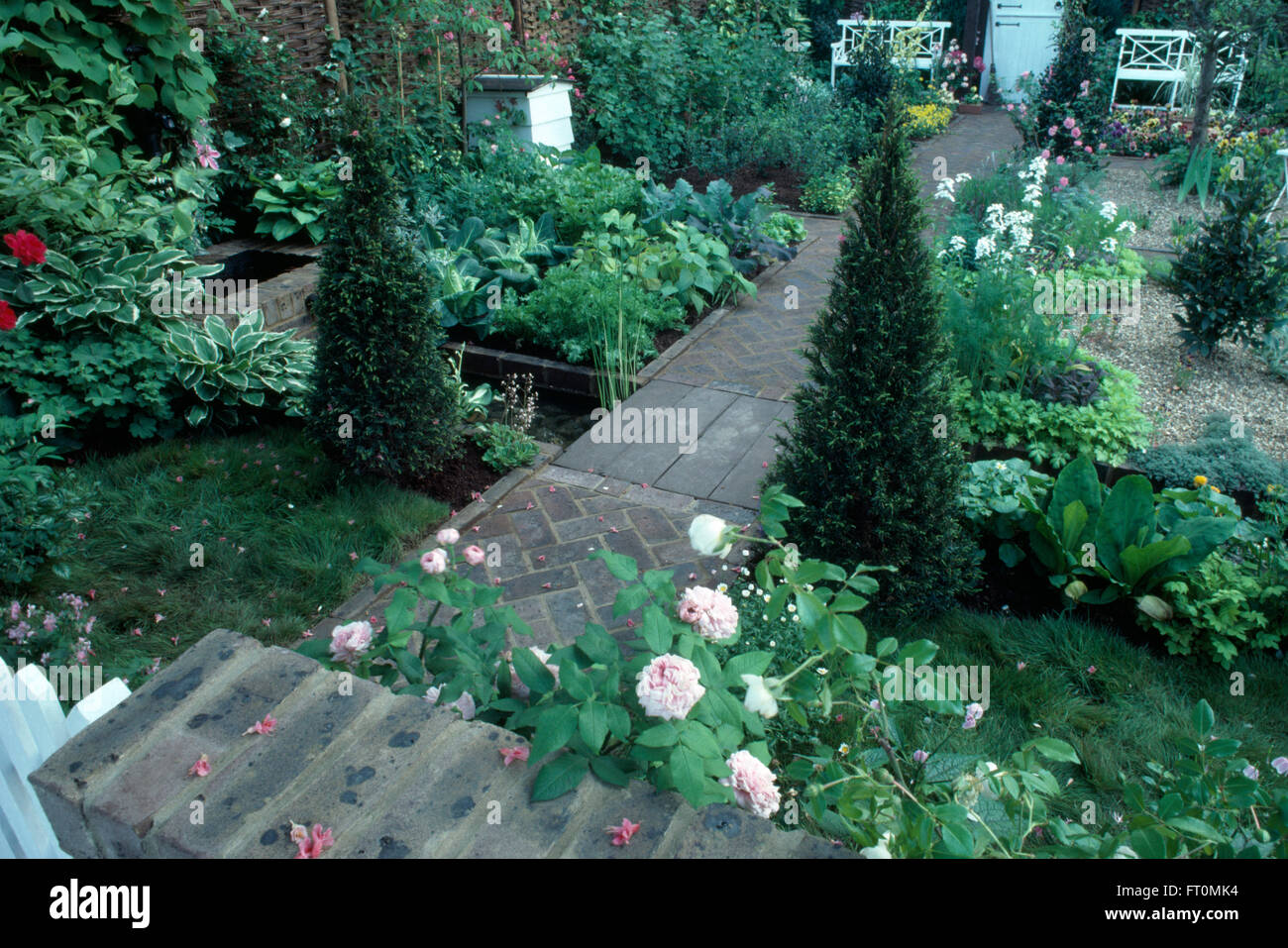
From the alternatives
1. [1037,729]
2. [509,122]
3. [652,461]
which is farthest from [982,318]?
[509,122]

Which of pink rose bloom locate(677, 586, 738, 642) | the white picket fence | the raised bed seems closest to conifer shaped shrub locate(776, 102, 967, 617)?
pink rose bloom locate(677, 586, 738, 642)

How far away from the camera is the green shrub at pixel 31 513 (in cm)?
337

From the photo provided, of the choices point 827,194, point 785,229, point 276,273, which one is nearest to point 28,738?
point 276,273

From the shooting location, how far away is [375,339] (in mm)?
3971

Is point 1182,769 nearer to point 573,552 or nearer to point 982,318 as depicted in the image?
point 573,552

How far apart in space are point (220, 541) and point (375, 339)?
111 centimetres

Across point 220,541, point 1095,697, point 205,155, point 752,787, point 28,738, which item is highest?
point 205,155

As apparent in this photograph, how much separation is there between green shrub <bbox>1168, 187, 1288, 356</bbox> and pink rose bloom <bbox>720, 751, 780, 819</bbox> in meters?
4.83

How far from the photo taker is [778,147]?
31.8ft

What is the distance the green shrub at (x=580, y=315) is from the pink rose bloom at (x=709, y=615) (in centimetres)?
372

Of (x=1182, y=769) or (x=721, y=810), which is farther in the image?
(x=1182, y=769)

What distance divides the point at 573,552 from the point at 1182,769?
2.70 m

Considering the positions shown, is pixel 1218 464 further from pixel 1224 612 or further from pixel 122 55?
pixel 122 55

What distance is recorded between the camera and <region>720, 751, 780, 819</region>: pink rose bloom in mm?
1602
